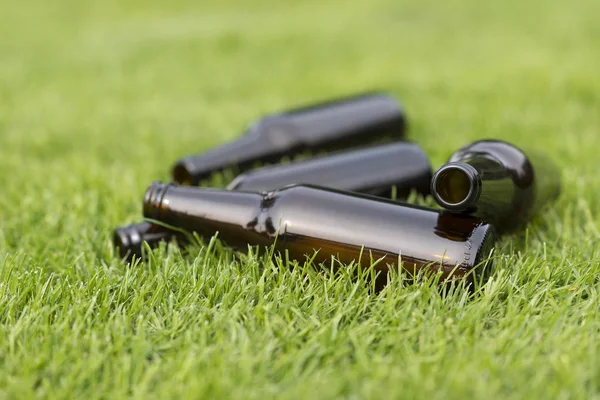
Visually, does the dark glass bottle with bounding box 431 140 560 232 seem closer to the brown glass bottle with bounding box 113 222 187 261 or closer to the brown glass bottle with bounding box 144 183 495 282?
the brown glass bottle with bounding box 144 183 495 282

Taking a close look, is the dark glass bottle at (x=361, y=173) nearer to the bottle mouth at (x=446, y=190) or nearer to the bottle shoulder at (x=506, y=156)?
the bottle shoulder at (x=506, y=156)

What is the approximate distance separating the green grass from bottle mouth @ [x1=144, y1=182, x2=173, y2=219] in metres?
0.15

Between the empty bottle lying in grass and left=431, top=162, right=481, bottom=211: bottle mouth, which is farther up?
left=431, top=162, right=481, bottom=211: bottle mouth

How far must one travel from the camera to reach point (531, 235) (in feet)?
7.30

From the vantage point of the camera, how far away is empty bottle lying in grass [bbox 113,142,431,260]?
230 centimetres

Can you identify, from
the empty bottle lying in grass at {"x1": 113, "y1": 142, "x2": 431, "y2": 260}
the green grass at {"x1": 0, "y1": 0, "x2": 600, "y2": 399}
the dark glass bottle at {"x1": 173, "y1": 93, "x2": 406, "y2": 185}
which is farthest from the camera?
the dark glass bottle at {"x1": 173, "y1": 93, "x2": 406, "y2": 185}

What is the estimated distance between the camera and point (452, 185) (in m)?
1.97

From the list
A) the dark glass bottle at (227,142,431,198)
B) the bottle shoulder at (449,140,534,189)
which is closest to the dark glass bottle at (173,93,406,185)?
the dark glass bottle at (227,142,431,198)

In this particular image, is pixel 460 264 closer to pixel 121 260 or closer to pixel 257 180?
pixel 257 180

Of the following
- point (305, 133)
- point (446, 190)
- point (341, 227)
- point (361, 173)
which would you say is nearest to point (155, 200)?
point (341, 227)

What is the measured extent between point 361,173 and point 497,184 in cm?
58

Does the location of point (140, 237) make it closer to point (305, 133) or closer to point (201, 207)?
point (201, 207)

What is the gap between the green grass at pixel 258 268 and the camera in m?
1.43

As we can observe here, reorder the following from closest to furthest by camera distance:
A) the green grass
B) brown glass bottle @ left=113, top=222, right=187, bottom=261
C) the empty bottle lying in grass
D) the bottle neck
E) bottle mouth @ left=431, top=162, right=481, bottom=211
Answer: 1. the green grass
2. bottle mouth @ left=431, top=162, right=481, bottom=211
3. the bottle neck
4. brown glass bottle @ left=113, top=222, right=187, bottom=261
5. the empty bottle lying in grass
